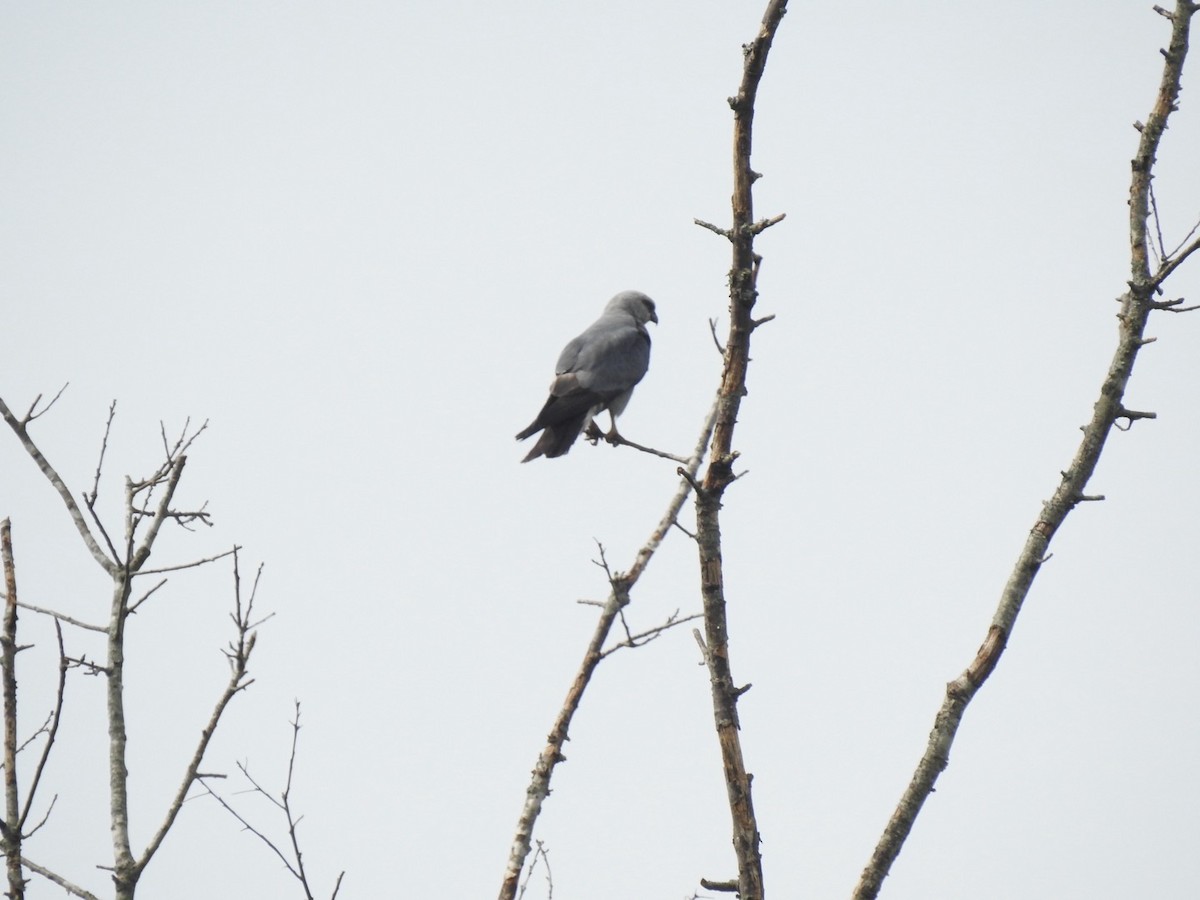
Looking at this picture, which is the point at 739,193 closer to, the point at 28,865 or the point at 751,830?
the point at 751,830

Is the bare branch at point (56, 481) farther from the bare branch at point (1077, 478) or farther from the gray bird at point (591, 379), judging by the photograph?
the gray bird at point (591, 379)

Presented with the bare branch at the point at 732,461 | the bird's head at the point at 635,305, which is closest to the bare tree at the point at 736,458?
the bare branch at the point at 732,461

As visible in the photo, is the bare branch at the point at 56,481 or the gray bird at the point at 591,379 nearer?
the bare branch at the point at 56,481

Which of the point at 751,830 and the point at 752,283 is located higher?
the point at 752,283

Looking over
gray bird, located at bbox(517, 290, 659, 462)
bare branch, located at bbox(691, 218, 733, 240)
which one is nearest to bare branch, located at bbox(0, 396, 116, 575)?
bare branch, located at bbox(691, 218, 733, 240)

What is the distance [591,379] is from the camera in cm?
1037

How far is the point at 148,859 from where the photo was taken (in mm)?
3865

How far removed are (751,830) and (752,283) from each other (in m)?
1.60

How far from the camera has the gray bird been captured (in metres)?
9.98

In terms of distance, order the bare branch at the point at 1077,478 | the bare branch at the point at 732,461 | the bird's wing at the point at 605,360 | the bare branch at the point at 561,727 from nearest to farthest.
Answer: the bare branch at the point at 732,461 → the bare branch at the point at 1077,478 → the bare branch at the point at 561,727 → the bird's wing at the point at 605,360

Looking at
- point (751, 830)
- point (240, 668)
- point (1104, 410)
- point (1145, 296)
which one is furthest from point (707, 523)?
point (240, 668)

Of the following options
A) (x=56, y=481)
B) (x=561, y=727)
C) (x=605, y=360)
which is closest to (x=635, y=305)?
(x=605, y=360)

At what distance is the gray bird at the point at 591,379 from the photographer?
9977mm

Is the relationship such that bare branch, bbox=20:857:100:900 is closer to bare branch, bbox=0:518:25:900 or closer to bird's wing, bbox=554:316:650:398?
bare branch, bbox=0:518:25:900
